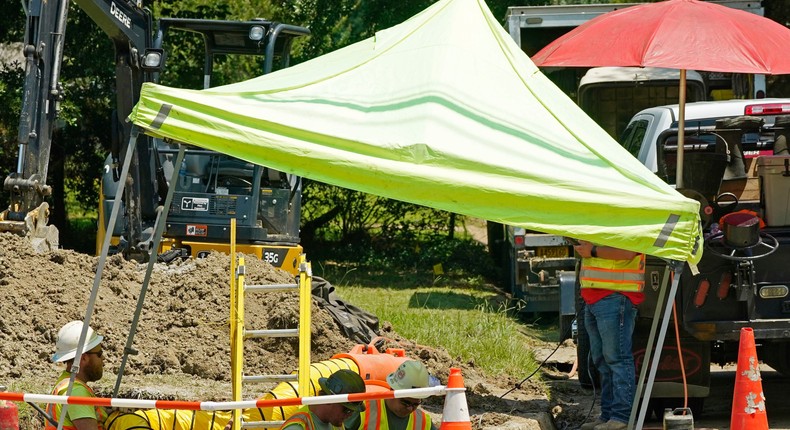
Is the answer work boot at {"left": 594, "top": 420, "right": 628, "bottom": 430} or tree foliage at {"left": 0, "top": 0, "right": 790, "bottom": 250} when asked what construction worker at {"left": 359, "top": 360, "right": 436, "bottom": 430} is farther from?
tree foliage at {"left": 0, "top": 0, "right": 790, "bottom": 250}

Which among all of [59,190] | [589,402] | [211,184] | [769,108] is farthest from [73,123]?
[769,108]

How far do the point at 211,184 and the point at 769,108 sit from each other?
21.7 ft

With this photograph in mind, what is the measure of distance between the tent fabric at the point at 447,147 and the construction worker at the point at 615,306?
5.23 feet

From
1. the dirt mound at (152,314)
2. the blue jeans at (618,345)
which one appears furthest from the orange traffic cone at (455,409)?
the dirt mound at (152,314)

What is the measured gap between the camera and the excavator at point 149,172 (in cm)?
1176

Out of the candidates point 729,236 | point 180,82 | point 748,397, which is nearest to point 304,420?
point 748,397

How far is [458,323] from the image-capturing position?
13016 millimetres

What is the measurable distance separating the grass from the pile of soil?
488mm

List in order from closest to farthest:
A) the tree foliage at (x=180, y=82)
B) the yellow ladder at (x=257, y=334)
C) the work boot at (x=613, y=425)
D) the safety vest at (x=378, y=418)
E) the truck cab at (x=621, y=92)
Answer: the safety vest at (x=378, y=418) < the yellow ladder at (x=257, y=334) < the work boot at (x=613, y=425) < the truck cab at (x=621, y=92) < the tree foliage at (x=180, y=82)

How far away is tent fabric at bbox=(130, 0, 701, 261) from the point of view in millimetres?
6016

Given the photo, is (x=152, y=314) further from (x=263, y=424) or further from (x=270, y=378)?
(x=263, y=424)

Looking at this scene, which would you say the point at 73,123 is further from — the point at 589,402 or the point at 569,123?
the point at 569,123

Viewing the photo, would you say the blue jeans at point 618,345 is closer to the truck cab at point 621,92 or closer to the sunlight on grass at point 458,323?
the sunlight on grass at point 458,323

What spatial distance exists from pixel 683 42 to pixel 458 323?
5.85 metres
